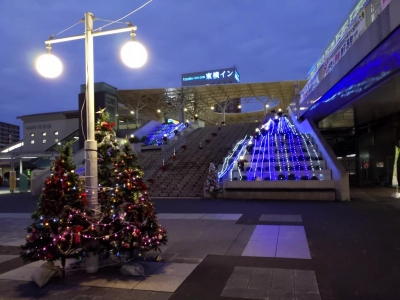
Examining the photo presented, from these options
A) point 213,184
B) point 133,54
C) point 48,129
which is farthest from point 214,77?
point 133,54

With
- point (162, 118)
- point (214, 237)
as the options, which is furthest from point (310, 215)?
point (162, 118)

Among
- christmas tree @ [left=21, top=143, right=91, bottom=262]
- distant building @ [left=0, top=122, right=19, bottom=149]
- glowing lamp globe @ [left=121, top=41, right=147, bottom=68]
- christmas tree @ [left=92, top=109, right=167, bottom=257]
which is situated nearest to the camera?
christmas tree @ [left=21, top=143, right=91, bottom=262]

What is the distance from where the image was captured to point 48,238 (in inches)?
207

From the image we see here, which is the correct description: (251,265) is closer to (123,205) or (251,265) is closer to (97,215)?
(123,205)

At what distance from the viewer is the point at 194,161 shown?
936 inches

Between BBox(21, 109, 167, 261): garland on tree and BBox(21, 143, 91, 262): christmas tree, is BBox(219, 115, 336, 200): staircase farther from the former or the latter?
BBox(21, 143, 91, 262): christmas tree

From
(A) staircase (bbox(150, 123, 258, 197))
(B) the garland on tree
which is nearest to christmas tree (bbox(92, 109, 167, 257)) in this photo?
(B) the garland on tree

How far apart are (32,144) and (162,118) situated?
2077 cm

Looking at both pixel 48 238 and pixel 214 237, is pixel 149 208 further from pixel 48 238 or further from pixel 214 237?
pixel 214 237

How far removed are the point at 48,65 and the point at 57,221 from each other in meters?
2.84

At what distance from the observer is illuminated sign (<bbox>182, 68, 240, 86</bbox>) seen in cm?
4897

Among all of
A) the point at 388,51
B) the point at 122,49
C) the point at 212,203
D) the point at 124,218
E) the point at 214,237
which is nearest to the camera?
the point at 124,218

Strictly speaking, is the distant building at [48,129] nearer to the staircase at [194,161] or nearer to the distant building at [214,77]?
the distant building at [214,77]

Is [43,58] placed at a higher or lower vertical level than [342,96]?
lower
